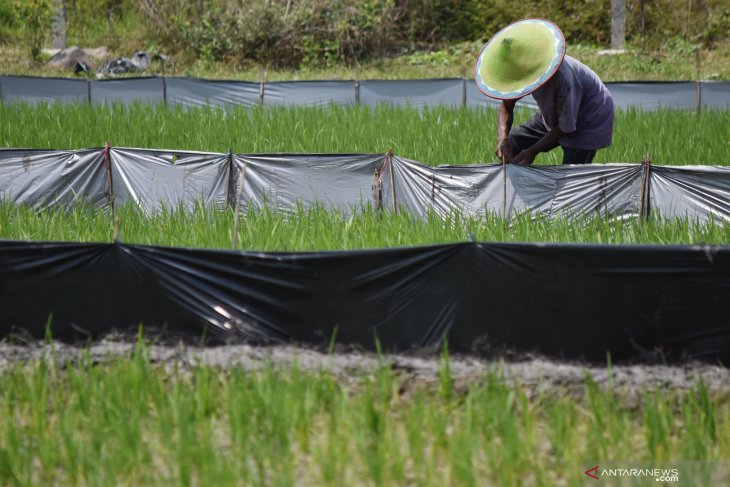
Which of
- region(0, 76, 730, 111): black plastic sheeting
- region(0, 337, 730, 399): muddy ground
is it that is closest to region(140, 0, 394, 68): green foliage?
region(0, 76, 730, 111): black plastic sheeting

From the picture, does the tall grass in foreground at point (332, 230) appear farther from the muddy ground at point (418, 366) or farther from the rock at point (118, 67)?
the rock at point (118, 67)

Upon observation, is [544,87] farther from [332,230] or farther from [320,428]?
[320,428]

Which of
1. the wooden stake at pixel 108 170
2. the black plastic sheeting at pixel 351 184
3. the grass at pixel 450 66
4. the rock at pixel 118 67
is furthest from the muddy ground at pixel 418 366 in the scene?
the rock at pixel 118 67

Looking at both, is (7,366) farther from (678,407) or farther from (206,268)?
(678,407)

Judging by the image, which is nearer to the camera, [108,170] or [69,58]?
[108,170]

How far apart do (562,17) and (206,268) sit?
1991 cm

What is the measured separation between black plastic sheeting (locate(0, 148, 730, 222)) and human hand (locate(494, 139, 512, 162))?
87 millimetres

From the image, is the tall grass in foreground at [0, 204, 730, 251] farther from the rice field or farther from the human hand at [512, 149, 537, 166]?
the rice field

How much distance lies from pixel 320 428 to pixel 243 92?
1137 cm

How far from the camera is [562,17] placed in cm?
2266

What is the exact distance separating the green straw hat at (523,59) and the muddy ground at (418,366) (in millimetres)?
2377

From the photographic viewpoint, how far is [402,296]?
164 inches

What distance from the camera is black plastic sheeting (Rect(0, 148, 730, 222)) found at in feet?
22.3

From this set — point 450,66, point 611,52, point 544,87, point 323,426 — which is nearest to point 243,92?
point 450,66
